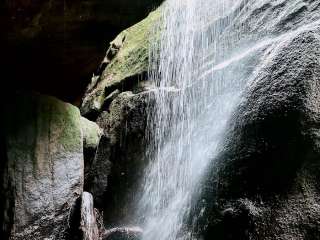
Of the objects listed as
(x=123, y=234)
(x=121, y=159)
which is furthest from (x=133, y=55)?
(x=123, y=234)

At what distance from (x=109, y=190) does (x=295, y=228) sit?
14.8ft

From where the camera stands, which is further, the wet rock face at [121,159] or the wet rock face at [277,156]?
the wet rock face at [121,159]

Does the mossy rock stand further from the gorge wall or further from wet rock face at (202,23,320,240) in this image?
wet rock face at (202,23,320,240)

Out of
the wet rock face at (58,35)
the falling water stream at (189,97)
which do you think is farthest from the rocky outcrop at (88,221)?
the wet rock face at (58,35)

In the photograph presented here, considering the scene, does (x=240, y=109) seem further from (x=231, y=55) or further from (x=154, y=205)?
(x=154, y=205)

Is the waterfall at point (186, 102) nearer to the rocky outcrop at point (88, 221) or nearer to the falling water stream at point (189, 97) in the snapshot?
the falling water stream at point (189, 97)

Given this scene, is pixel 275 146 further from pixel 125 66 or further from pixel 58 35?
pixel 125 66

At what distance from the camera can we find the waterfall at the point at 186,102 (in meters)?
4.86

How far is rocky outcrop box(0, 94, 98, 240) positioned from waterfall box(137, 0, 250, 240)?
1271mm

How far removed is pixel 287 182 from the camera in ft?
11.5

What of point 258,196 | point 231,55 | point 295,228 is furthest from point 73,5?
point 295,228

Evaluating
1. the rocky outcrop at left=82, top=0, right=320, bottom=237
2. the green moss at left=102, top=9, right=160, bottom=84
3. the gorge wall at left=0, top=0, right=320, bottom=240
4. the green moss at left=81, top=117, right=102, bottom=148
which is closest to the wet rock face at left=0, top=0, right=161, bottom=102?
the gorge wall at left=0, top=0, right=320, bottom=240

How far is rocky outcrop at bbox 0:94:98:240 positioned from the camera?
600cm

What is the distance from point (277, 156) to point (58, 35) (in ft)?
12.3
